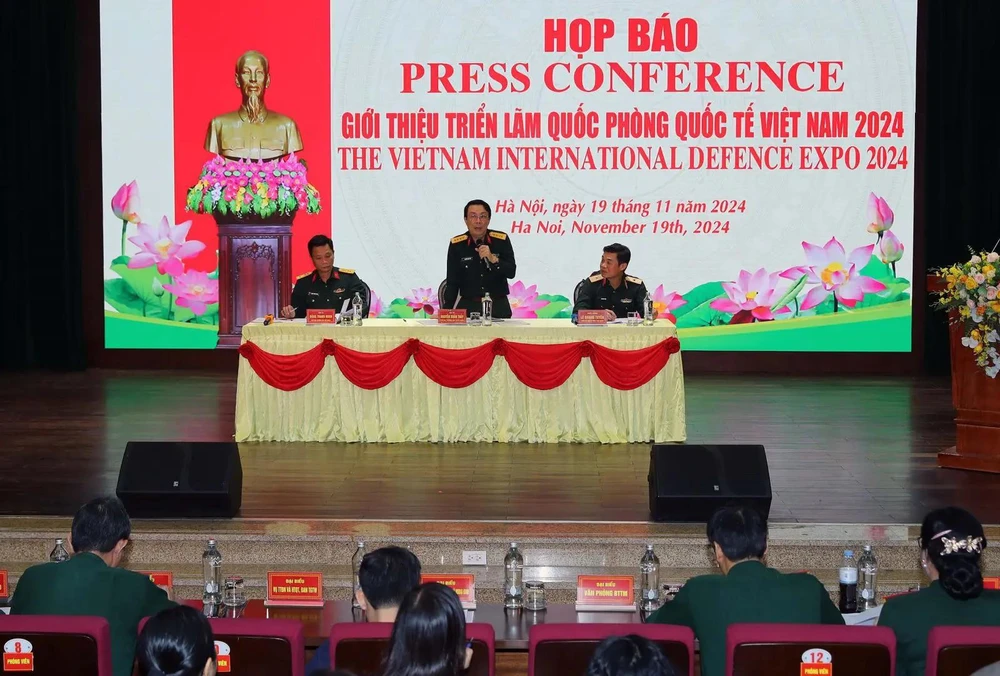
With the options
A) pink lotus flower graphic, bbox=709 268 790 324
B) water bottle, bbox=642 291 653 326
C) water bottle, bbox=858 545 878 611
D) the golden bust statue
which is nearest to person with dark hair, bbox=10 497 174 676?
water bottle, bbox=858 545 878 611

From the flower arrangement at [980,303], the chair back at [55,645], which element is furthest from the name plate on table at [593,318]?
the chair back at [55,645]

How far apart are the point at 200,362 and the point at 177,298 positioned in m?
0.56

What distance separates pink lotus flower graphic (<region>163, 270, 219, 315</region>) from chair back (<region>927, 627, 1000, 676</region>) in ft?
26.7

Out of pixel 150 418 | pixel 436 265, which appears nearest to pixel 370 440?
pixel 150 418

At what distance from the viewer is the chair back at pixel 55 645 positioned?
2.66 m

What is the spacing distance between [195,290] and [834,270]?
509 cm

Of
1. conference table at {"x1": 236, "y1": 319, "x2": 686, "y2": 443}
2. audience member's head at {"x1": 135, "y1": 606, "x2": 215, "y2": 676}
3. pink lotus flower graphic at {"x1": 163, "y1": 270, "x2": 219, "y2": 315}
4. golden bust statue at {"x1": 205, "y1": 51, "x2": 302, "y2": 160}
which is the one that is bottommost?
audience member's head at {"x1": 135, "y1": 606, "x2": 215, "y2": 676}

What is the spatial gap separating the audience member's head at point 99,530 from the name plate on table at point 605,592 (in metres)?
1.29

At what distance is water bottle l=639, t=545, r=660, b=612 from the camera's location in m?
3.74

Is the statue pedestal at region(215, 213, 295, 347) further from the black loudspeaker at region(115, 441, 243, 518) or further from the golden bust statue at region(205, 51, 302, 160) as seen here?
the black loudspeaker at region(115, 441, 243, 518)

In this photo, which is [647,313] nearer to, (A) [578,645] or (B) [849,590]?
(B) [849,590]

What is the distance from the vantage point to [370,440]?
6.83 meters

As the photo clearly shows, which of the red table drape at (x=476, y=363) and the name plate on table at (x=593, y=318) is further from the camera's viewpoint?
the name plate on table at (x=593, y=318)

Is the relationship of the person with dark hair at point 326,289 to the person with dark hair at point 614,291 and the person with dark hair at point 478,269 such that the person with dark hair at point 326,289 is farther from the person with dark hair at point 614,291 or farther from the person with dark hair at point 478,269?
the person with dark hair at point 614,291
